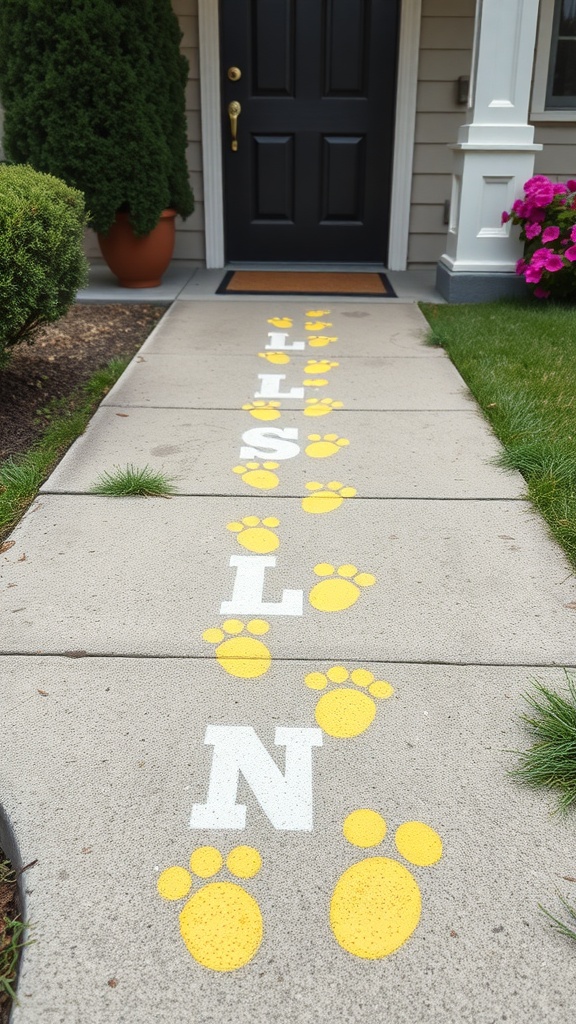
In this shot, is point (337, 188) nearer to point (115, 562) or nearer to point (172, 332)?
point (172, 332)

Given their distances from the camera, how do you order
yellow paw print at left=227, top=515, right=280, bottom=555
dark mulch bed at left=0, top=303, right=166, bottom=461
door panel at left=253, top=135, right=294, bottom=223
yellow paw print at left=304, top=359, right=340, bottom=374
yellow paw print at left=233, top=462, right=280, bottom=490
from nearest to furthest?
yellow paw print at left=227, top=515, right=280, bottom=555 → yellow paw print at left=233, top=462, right=280, bottom=490 → dark mulch bed at left=0, top=303, right=166, bottom=461 → yellow paw print at left=304, top=359, right=340, bottom=374 → door panel at left=253, top=135, right=294, bottom=223

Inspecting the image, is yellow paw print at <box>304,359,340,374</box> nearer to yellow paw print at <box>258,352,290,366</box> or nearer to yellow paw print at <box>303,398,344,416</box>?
yellow paw print at <box>258,352,290,366</box>

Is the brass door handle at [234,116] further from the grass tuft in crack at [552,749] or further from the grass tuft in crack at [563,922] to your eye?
the grass tuft in crack at [563,922]

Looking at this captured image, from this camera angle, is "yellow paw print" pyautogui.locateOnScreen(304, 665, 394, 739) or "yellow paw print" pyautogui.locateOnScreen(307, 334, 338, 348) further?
"yellow paw print" pyautogui.locateOnScreen(307, 334, 338, 348)

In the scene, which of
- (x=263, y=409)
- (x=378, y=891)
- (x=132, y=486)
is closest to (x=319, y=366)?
(x=263, y=409)

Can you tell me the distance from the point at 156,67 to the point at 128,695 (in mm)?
4462

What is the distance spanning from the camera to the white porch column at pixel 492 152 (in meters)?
4.73

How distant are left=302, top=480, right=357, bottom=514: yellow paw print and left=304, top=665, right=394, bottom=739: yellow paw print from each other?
0.85 metres

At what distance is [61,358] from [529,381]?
2.27 meters

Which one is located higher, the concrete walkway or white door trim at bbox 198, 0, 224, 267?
white door trim at bbox 198, 0, 224, 267

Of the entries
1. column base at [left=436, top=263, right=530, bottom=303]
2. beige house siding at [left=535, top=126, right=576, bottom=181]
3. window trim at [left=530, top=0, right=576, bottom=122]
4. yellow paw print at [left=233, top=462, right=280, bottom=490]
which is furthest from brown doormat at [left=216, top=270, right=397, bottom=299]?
yellow paw print at [left=233, top=462, right=280, bottom=490]

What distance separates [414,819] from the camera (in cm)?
151

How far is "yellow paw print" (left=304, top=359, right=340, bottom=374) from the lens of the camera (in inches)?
159

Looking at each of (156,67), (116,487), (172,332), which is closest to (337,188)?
(156,67)
